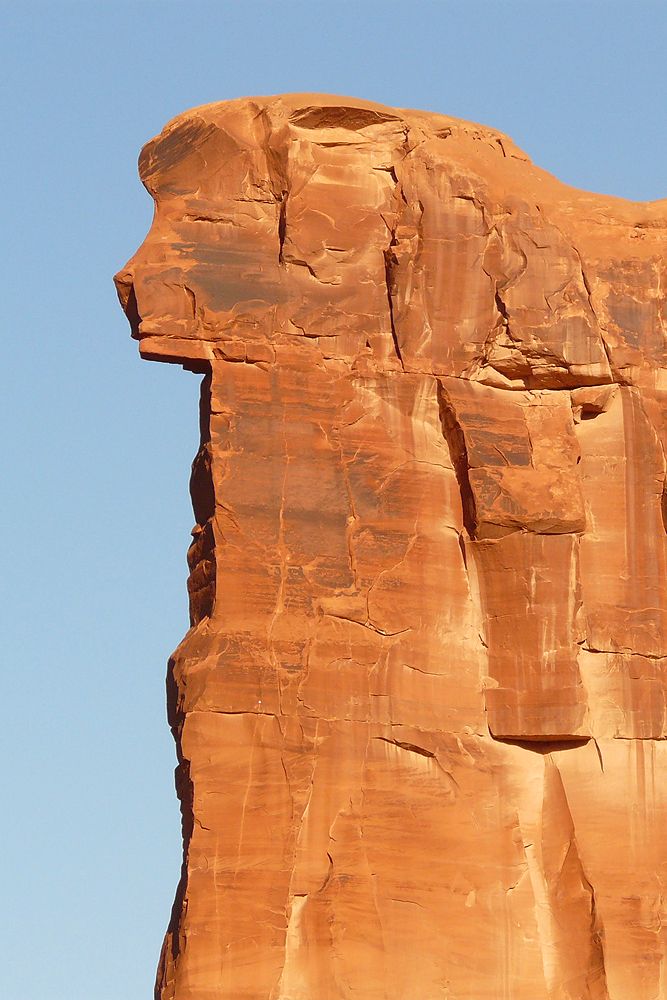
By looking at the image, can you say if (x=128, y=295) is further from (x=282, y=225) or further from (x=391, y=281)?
(x=391, y=281)

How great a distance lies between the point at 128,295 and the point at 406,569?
3747 millimetres

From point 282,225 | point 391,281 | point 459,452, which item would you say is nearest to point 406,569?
point 459,452

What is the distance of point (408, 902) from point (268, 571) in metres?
3.32

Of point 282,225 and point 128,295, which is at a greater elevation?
point 282,225

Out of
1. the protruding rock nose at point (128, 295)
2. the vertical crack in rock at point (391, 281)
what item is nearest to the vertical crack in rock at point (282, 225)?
the vertical crack in rock at point (391, 281)

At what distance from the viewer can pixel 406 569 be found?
24016mm

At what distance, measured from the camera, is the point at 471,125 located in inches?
1012

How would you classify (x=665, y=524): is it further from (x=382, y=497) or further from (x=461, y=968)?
(x=461, y=968)

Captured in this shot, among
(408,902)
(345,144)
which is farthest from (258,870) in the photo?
(345,144)

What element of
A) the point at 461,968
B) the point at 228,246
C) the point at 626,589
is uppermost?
the point at 228,246

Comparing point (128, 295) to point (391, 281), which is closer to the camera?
point (128, 295)

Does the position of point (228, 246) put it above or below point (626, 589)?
above

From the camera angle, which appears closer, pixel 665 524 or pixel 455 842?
pixel 455 842

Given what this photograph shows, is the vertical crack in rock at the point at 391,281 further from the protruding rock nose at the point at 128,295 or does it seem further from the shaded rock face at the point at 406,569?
the protruding rock nose at the point at 128,295
